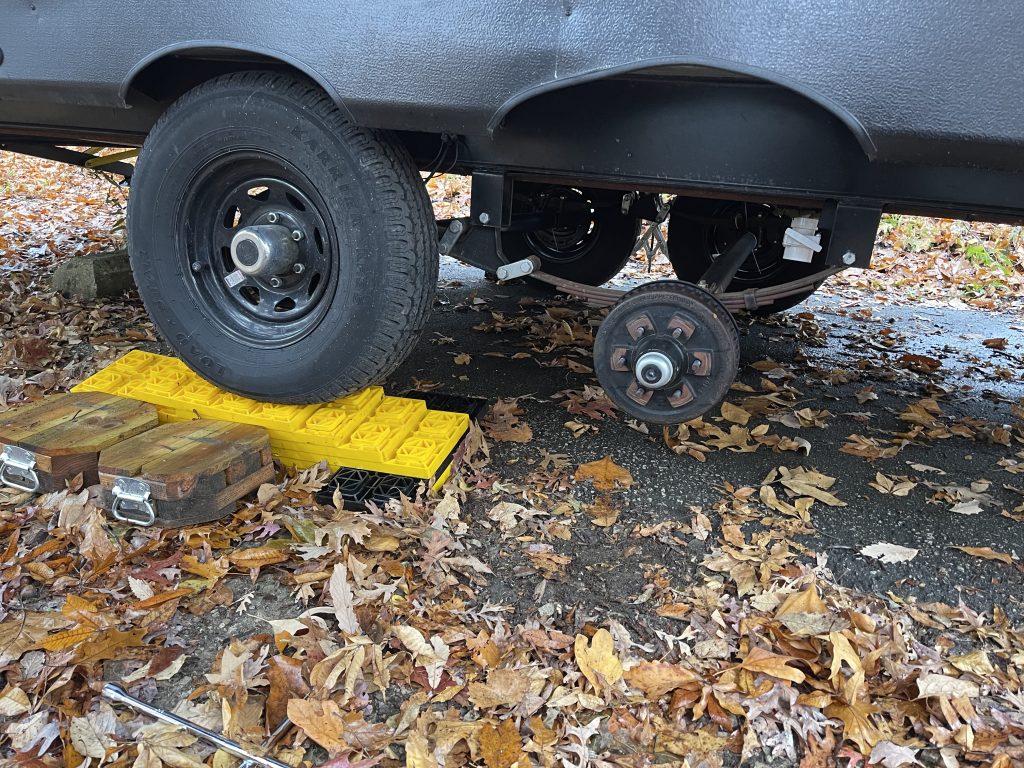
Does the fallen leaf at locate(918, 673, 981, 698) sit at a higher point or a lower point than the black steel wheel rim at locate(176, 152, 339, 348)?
lower

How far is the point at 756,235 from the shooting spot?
350 centimetres

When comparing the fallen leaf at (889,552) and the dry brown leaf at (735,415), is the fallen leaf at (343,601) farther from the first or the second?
the dry brown leaf at (735,415)

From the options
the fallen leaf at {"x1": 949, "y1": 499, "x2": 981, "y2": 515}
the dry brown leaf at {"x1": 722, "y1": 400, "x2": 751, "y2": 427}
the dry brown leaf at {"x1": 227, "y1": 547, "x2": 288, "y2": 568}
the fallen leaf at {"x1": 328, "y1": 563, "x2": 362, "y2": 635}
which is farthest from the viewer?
the dry brown leaf at {"x1": 722, "y1": 400, "x2": 751, "y2": 427}

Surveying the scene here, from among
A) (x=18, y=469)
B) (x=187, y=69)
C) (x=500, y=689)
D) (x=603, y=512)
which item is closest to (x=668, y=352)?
(x=603, y=512)

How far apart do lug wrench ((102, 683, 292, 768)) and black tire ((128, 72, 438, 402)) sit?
3.48ft

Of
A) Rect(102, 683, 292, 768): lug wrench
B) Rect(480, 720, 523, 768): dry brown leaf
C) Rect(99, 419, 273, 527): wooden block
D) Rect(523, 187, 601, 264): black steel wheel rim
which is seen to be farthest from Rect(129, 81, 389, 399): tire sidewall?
Rect(523, 187, 601, 264): black steel wheel rim

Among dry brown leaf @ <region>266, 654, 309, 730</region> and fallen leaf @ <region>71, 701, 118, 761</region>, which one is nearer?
fallen leaf @ <region>71, 701, 118, 761</region>

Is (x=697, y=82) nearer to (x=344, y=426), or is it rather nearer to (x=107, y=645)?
(x=344, y=426)

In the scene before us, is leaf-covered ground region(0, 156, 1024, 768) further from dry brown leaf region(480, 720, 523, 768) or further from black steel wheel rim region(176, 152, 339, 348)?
black steel wheel rim region(176, 152, 339, 348)

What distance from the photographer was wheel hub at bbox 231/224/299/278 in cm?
227

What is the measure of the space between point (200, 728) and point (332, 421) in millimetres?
1104

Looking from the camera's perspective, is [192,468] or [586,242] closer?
[192,468]

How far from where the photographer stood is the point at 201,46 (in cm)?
207

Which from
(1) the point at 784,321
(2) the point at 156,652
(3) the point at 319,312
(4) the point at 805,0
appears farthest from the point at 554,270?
(2) the point at 156,652
